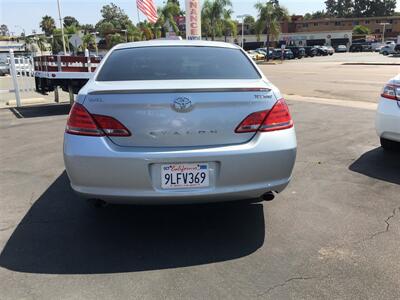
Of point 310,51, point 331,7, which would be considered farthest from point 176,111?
point 331,7

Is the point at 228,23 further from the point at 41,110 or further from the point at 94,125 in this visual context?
the point at 94,125

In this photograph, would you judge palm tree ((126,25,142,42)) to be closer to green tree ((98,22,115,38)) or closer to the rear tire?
green tree ((98,22,115,38))

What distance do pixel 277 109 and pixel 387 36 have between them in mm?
117649

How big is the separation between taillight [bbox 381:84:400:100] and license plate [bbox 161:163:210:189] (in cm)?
330

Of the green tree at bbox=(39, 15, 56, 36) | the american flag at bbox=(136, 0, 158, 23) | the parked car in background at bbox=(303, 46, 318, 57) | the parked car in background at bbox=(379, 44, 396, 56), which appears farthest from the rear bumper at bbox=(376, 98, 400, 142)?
the green tree at bbox=(39, 15, 56, 36)

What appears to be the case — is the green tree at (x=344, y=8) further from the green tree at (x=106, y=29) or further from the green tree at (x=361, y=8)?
the green tree at (x=106, y=29)

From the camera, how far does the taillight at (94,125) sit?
10.8 feet

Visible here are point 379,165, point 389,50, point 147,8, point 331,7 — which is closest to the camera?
point 379,165

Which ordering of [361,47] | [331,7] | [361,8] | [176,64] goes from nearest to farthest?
1. [176,64]
2. [361,47]
3. [361,8]
4. [331,7]

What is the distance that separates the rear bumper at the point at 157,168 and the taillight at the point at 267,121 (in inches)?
2.6

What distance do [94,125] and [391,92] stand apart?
3.94m

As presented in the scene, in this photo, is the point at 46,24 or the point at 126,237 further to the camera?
the point at 46,24

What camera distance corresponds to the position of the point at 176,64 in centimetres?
409

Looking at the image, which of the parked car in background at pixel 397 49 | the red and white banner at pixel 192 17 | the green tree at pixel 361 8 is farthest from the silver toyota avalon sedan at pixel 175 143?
the green tree at pixel 361 8
